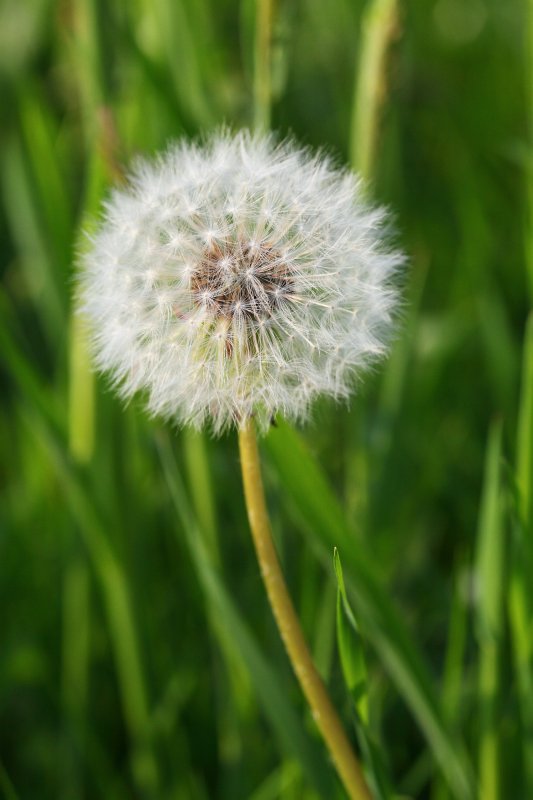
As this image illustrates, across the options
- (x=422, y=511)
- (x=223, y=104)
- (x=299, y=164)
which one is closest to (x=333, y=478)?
(x=422, y=511)

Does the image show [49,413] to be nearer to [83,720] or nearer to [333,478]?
[83,720]

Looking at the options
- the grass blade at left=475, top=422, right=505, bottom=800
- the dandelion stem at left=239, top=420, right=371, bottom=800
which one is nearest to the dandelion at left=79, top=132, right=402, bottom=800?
the dandelion stem at left=239, top=420, right=371, bottom=800

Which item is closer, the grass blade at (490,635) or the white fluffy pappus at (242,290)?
the white fluffy pappus at (242,290)

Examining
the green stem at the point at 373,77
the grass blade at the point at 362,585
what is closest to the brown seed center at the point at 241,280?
the grass blade at the point at 362,585

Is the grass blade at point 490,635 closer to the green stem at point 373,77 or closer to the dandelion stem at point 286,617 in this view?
the dandelion stem at point 286,617

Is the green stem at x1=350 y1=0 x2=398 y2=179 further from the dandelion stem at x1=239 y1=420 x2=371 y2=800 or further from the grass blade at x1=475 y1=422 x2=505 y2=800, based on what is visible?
the dandelion stem at x1=239 y1=420 x2=371 y2=800

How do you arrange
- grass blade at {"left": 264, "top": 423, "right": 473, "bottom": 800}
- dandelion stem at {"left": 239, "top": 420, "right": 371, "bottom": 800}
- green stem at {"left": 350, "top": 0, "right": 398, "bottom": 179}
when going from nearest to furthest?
dandelion stem at {"left": 239, "top": 420, "right": 371, "bottom": 800} → grass blade at {"left": 264, "top": 423, "right": 473, "bottom": 800} → green stem at {"left": 350, "top": 0, "right": 398, "bottom": 179}
